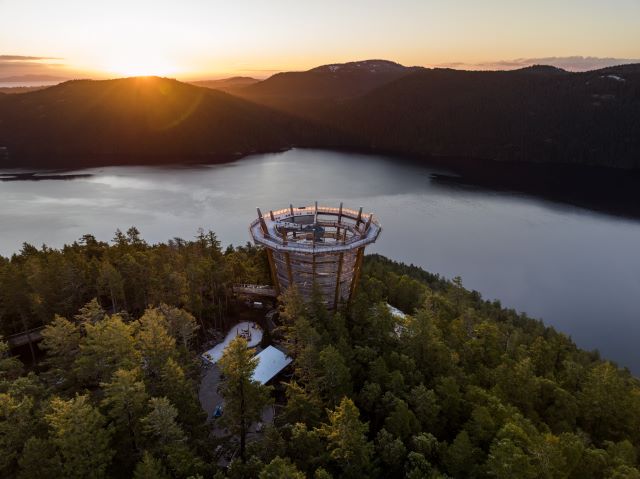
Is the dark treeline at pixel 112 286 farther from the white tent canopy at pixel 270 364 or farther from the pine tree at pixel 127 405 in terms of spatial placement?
the pine tree at pixel 127 405

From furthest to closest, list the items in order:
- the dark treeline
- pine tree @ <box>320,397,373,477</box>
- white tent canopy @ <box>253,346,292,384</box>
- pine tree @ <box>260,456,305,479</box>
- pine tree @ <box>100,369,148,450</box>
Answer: the dark treeline → white tent canopy @ <box>253,346,292,384</box> → pine tree @ <box>100,369,148,450</box> → pine tree @ <box>320,397,373,477</box> → pine tree @ <box>260,456,305,479</box>

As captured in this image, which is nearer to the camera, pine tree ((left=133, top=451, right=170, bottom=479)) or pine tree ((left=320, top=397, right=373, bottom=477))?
pine tree ((left=133, top=451, right=170, bottom=479))

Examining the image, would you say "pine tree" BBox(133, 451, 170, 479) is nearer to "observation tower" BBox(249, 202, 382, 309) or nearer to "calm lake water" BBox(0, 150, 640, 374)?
"observation tower" BBox(249, 202, 382, 309)

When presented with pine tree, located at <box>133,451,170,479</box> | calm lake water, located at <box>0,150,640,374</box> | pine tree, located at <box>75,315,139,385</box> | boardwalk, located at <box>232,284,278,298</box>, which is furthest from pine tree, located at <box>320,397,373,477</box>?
calm lake water, located at <box>0,150,640,374</box>

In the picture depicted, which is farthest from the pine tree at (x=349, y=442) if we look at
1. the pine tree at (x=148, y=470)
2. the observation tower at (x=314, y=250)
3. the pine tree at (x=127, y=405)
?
the observation tower at (x=314, y=250)

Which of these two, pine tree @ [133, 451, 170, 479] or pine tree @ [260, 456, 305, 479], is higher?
pine tree @ [260, 456, 305, 479]

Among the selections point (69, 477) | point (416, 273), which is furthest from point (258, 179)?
point (69, 477)

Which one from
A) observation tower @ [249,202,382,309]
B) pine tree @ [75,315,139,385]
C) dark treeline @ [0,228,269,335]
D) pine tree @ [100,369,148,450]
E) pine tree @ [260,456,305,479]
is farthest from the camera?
observation tower @ [249,202,382,309]

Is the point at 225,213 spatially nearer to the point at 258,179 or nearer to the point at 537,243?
the point at 258,179
